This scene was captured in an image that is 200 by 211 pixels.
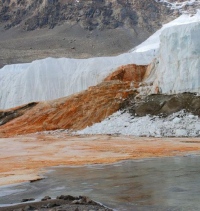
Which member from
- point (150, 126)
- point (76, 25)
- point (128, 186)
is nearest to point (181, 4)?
point (76, 25)

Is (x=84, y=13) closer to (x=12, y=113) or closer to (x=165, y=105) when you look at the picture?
(x=12, y=113)

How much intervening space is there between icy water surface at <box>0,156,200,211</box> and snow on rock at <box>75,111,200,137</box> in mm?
13499

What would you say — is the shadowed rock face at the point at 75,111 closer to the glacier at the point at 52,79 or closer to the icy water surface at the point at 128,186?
the glacier at the point at 52,79

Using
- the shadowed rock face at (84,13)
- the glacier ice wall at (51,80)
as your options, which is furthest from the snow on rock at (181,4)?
the glacier ice wall at (51,80)

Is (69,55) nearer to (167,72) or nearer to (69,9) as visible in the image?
(69,9)

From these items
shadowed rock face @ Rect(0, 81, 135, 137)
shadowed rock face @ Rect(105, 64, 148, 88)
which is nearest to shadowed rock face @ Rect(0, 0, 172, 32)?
shadowed rock face @ Rect(105, 64, 148, 88)

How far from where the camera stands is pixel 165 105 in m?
32.8

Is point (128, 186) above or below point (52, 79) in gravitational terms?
below

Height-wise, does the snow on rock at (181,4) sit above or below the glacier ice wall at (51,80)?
above

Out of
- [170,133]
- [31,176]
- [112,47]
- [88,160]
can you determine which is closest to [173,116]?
[170,133]

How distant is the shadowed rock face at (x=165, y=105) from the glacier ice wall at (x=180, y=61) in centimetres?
140

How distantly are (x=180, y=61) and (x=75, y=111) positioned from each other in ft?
34.6

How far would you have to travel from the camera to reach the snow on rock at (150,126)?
96.9 feet

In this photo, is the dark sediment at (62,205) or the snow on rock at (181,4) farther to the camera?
the snow on rock at (181,4)
